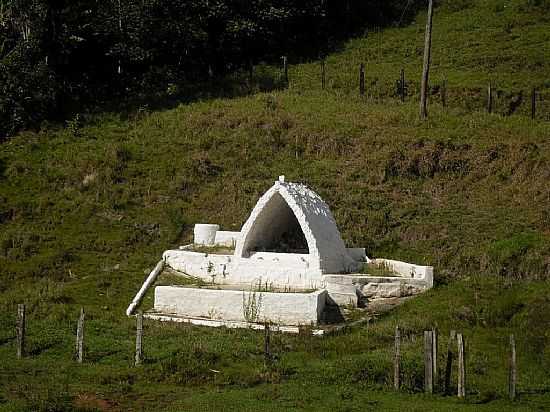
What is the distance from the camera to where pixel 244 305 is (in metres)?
20.1

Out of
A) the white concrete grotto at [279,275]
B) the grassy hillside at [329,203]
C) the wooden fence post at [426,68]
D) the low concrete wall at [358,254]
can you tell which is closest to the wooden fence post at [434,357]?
the grassy hillside at [329,203]

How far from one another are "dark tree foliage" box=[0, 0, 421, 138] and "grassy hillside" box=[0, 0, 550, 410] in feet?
7.53

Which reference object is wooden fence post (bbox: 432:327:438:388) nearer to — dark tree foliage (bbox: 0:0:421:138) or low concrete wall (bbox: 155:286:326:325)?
low concrete wall (bbox: 155:286:326:325)

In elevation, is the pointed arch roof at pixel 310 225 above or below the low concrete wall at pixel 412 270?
above

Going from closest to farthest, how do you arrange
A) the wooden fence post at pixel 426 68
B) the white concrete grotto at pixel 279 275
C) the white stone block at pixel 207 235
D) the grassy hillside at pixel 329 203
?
the grassy hillside at pixel 329 203 → the white concrete grotto at pixel 279 275 → the white stone block at pixel 207 235 → the wooden fence post at pixel 426 68

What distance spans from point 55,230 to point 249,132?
1025cm

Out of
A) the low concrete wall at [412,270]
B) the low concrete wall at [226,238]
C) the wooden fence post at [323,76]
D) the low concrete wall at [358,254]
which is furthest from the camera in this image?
the wooden fence post at [323,76]

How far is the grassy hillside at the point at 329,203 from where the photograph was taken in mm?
15320

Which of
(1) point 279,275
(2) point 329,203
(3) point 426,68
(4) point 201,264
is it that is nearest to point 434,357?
(1) point 279,275

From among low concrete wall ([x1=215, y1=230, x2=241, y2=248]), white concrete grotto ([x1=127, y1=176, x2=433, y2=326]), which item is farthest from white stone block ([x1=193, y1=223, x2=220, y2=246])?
white concrete grotto ([x1=127, y1=176, x2=433, y2=326])

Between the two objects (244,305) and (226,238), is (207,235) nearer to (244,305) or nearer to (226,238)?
(226,238)

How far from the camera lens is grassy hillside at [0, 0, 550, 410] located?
50.3 ft

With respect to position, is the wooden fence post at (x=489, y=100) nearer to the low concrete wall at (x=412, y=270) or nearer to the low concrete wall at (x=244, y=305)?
the low concrete wall at (x=412, y=270)

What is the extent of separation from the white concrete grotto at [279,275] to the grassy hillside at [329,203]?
1116 mm
